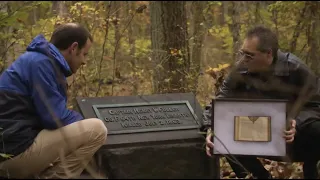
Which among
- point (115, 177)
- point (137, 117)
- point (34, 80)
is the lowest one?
point (115, 177)

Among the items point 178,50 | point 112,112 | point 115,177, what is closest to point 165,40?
point 178,50

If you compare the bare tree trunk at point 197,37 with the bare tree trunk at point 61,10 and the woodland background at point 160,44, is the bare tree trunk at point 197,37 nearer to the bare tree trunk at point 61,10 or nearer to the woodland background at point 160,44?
the woodland background at point 160,44

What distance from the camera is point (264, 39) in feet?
14.7

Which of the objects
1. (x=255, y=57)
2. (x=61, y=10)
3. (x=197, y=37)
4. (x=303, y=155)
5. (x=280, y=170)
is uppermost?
(x=255, y=57)

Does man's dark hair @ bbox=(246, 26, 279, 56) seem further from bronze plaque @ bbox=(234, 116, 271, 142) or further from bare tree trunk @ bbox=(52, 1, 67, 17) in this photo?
bare tree trunk @ bbox=(52, 1, 67, 17)

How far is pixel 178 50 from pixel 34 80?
3836 millimetres

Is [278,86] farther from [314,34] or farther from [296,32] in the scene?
[296,32]

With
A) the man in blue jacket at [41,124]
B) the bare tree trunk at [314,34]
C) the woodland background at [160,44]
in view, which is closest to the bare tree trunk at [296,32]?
the woodland background at [160,44]

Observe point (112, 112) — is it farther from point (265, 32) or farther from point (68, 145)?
point (265, 32)

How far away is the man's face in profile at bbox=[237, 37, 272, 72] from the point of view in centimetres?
450

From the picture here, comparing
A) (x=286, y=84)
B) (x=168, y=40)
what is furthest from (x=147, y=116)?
(x=168, y=40)

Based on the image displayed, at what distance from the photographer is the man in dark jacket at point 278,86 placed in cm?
451

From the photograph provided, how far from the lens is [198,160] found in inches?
188

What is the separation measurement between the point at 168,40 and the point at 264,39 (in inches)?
141
